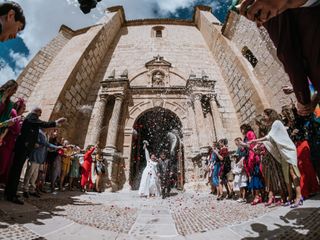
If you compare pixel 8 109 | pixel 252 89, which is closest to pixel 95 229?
pixel 8 109

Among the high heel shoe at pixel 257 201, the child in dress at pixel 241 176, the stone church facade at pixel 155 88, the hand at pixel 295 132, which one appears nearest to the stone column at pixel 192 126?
the stone church facade at pixel 155 88

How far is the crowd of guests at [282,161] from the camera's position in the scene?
124 inches

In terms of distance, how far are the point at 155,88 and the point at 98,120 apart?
343 centimetres

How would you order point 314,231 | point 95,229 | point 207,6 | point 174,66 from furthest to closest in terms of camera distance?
point 207,6
point 174,66
point 95,229
point 314,231

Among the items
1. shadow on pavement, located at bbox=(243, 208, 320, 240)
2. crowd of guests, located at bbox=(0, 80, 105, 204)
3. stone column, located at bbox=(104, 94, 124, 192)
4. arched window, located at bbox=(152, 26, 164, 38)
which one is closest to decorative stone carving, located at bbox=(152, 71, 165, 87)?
stone column, located at bbox=(104, 94, 124, 192)

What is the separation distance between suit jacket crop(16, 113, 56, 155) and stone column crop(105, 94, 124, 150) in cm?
506

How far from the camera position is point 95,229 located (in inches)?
80.3

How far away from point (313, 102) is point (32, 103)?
10605mm

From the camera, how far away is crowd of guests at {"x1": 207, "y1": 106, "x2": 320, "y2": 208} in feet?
10.4

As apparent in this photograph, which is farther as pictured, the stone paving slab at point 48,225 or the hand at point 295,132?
the hand at point 295,132

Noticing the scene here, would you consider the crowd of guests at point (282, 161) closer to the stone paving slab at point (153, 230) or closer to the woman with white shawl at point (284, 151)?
the woman with white shawl at point (284, 151)

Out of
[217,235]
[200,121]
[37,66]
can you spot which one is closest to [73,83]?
[37,66]

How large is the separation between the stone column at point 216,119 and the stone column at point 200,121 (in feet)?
1.94

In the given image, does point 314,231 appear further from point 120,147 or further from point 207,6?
point 207,6
